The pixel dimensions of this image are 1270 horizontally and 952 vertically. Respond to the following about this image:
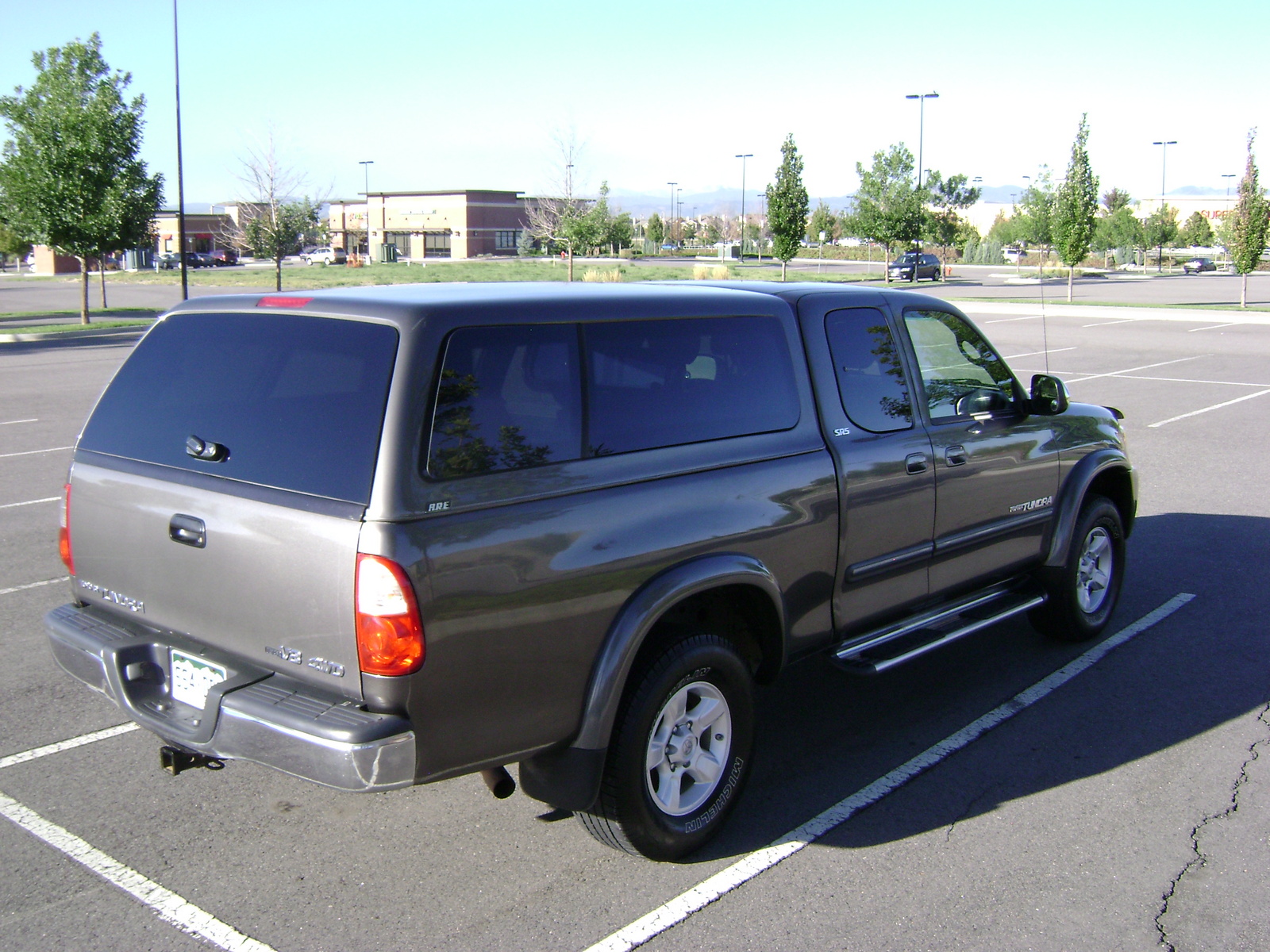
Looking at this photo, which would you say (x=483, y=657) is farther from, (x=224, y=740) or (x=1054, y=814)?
(x=1054, y=814)

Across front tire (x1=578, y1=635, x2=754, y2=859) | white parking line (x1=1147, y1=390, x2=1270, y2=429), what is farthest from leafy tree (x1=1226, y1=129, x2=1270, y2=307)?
front tire (x1=578, y1=635, x2=754, y2=859)

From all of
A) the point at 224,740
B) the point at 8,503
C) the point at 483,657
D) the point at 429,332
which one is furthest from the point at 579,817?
the point at 8,503

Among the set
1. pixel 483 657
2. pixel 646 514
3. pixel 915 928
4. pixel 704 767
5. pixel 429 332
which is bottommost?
pixel 915 928

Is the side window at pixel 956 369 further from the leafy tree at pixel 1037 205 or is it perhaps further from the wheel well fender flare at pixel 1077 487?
the leafy tree at pixel 1037 205

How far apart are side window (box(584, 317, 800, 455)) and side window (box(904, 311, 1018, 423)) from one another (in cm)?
99

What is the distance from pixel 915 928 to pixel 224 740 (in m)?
2.22

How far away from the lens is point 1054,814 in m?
4.12

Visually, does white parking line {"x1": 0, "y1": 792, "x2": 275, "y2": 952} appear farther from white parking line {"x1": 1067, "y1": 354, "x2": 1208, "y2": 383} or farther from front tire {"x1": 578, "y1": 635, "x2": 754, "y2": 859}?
white parking line {"x1": 1067, "y1": 354, "x2": 1208, "y2": 383}

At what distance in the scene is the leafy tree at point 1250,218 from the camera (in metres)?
33.4

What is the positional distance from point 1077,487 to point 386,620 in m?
4.06

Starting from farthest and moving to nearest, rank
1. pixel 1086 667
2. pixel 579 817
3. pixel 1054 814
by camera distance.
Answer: pixel 1086 667
pixel 1054 814
pixel 579 817

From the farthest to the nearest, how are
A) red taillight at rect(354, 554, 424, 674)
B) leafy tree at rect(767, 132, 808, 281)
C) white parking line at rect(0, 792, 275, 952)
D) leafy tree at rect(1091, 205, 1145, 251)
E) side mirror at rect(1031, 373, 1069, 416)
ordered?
leafy tree at rect(1091, 205, 1145, 251)
leafy tree at rect(767, 132, 808, 281)
side mirror at rect(1031, 373, 1069, 416)
white parking line at rect(0, 792, 275, 952)
red taillight at rect(354, 554, 424, 674)

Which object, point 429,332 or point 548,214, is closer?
point 429,332

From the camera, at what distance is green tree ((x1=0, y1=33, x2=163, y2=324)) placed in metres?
27.0
